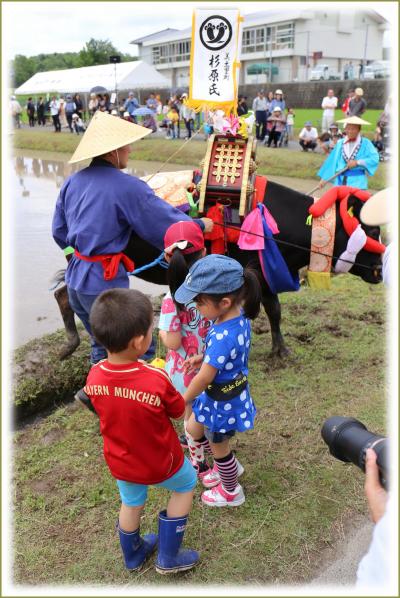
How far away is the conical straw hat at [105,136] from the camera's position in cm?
279

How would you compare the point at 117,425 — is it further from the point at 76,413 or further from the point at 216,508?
the point at 76,413

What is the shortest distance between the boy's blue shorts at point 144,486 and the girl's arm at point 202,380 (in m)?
0.28

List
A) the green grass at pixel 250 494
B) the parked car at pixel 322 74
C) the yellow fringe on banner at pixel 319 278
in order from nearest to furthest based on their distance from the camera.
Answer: the green grass at pixel 250 494 < the yellow fringe on banner at pixel 319 278 < the parked car at pixel 322 74

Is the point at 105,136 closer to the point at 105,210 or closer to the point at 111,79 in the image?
the point at 105,210

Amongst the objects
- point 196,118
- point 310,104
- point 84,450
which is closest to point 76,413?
point 84,450

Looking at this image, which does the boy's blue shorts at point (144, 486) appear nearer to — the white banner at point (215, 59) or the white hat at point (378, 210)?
the white hat at point (378, 210)

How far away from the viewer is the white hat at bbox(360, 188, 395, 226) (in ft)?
4.91

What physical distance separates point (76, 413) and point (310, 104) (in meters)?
24.5

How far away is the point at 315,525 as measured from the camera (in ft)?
8.06

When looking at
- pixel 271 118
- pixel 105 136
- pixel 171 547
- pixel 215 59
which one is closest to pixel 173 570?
pixel 171 547

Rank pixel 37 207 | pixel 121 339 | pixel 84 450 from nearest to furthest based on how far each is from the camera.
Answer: pixel 121 339
pixel 84 450
pixel 37 207

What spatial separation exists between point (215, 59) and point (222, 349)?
2467mm

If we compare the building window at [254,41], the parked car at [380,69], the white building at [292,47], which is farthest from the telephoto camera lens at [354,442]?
the building window at [254,41]

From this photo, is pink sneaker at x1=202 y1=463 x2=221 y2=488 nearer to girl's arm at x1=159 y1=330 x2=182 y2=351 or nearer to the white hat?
girl's arm at x1=159 y1=330 x2=182 y2=351
